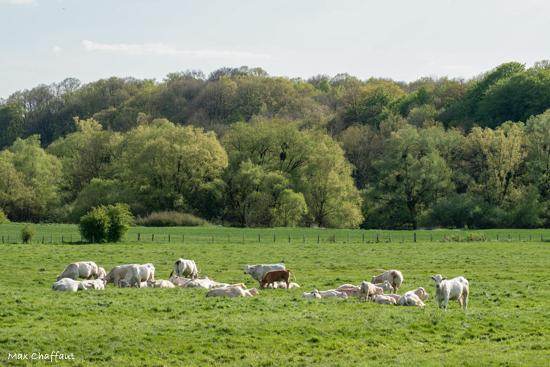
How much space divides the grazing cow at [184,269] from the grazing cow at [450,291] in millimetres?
12001

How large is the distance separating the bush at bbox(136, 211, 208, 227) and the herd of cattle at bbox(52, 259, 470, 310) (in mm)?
49674

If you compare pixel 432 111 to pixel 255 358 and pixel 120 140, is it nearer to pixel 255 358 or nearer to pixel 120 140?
pixel 120 140

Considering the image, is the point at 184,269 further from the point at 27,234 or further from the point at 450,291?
the point at 27,234

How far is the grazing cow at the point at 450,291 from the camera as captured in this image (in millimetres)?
22938

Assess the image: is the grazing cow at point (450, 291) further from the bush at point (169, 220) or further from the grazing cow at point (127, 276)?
the bush at point (169, 220)

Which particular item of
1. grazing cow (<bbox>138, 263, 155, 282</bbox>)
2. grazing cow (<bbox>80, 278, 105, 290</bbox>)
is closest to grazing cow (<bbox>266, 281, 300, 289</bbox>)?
grazing cow (<bbox>138, 263, 155, 282</bbox>)

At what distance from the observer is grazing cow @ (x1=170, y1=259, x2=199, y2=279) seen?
1259 inches

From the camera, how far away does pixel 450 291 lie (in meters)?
23.2

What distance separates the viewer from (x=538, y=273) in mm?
37062

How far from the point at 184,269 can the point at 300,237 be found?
3534cm

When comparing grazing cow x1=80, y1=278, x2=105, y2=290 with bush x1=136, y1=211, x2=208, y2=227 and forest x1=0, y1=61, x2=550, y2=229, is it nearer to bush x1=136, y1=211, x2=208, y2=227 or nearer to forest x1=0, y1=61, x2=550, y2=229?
bush x1=136, y1=211, x2=208, y2=227

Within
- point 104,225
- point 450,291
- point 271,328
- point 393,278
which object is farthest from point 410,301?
point 104,225

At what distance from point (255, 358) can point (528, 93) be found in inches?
3509

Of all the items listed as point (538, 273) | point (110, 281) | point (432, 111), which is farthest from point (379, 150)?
point (110, 281)
